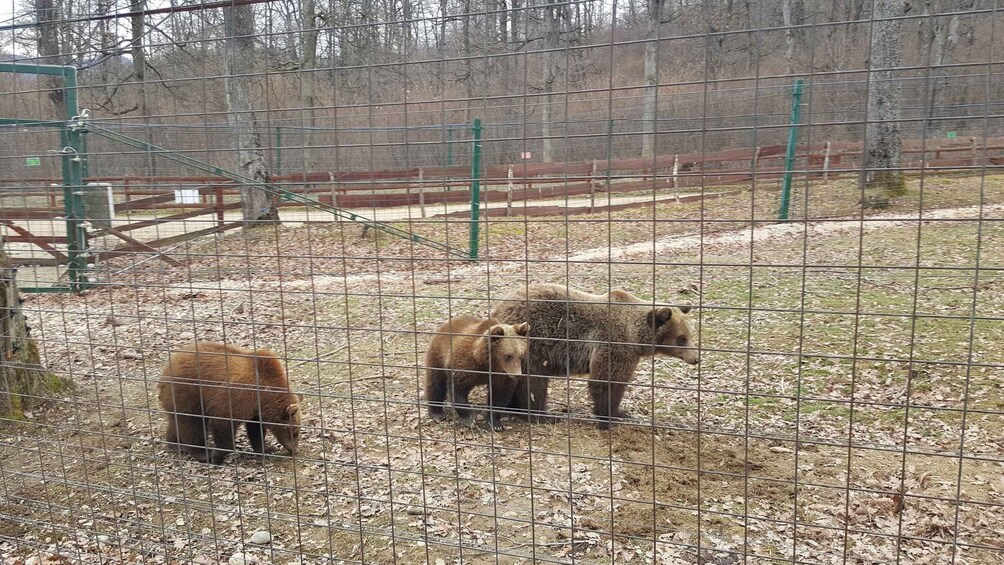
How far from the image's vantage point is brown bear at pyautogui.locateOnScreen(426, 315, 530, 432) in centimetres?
649

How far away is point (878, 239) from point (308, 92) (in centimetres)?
1092

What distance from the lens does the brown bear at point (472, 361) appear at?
6488 millimetres

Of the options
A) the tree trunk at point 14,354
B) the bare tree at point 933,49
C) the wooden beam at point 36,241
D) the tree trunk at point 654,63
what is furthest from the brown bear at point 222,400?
the bare tree at point 933,49

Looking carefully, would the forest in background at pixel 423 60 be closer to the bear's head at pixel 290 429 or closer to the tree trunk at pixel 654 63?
the tree trunk at pixel 654 63

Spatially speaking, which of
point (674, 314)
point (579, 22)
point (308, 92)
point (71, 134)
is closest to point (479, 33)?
A: point (579, 22)

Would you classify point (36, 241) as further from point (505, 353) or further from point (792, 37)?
point (792, 37)

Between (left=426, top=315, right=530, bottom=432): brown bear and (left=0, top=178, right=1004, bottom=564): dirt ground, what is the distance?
0.33 metres

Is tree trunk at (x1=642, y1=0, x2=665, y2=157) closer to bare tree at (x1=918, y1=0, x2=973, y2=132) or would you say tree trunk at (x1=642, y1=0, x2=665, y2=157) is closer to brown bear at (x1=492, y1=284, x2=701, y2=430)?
bare tree at (x1=918, y1=0, x2=973, y2=132)

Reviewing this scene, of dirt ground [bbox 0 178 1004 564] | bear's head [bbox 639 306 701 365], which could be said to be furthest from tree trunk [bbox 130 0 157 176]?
bear's head [bbox 639 306 701 365]

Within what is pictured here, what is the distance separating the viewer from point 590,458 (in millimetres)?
3713

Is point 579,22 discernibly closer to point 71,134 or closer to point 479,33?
point 479,33

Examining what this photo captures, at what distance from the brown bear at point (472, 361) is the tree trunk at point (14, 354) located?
3.70 m

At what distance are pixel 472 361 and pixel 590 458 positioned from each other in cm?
311

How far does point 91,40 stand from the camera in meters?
5.19
